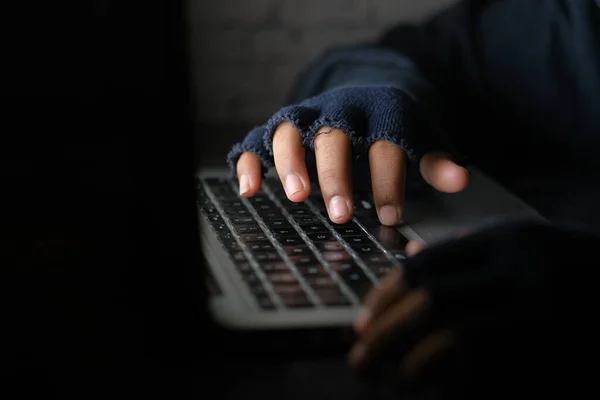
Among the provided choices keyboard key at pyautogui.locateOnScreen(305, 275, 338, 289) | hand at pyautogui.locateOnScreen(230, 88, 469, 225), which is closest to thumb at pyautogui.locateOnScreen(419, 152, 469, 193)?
hand at pyautogui.locateOnScreen(230, 88, 469, 225)

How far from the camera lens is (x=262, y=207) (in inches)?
25.4

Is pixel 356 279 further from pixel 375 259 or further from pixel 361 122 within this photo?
pixel 361 122

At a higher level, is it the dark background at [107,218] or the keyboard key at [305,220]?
the dark background at [107,218]

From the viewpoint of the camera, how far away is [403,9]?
143cm

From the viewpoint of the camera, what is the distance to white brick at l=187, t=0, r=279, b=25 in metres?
1.36

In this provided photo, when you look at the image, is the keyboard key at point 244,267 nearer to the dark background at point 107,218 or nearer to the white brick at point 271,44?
the dark background at point 107,218

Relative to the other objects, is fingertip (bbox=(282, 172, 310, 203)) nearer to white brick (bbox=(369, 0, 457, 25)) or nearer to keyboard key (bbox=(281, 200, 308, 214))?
keyboard key (bbox=(281, 200, 308, 214))

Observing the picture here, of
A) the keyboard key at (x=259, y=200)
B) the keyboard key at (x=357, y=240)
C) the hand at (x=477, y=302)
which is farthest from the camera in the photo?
the keyboard key at (x=259, y=200)

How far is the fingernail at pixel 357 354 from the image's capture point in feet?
1.16

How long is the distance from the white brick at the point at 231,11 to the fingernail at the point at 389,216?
0.90 meters

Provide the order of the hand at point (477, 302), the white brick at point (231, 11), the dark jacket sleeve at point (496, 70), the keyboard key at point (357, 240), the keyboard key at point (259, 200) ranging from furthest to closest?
the white brick at point (231, 11), the dark jacket sleeve at point (496, 70), the keyboard key at point (259, 200), the keyboard key at point (357, 240), the hand at point (477, 302)

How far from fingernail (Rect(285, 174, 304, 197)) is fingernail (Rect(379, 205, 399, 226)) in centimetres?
8

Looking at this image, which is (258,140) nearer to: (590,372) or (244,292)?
(244,292)

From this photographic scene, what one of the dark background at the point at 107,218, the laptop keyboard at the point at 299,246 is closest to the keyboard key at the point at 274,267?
the laptop keyboard at the point at 299,246
